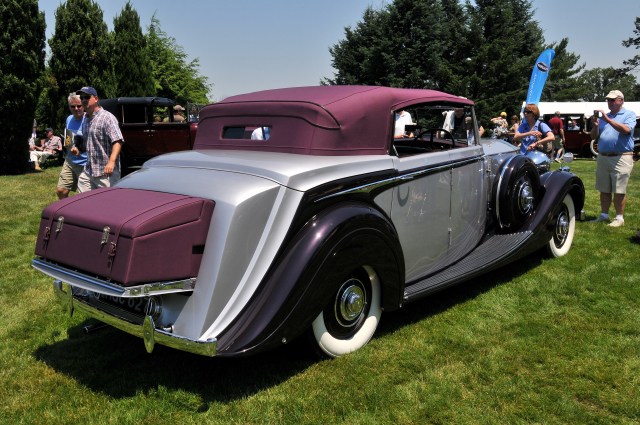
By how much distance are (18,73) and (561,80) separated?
38.3 m

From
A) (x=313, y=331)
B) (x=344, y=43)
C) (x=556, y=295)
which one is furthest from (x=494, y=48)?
(x=313, y=331)

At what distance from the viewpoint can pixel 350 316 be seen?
3225mm

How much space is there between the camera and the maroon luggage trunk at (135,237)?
2.52m

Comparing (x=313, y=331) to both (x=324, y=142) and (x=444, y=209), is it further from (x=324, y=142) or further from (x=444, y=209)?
(x=444, y=209)

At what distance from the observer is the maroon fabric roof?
3.35 metres

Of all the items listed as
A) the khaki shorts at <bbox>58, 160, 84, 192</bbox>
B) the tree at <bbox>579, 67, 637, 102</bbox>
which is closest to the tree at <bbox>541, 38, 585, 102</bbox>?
the khaki shorts at <bbox>58, 160, 84, 192</bbox>

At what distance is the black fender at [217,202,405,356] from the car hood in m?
0.22

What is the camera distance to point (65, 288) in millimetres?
3127

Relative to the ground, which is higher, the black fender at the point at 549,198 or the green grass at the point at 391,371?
the black fender at the point at 549,198

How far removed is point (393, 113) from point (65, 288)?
252 centimetres

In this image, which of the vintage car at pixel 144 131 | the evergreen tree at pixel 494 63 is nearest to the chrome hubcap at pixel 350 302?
the vintage car at pixel 144 131

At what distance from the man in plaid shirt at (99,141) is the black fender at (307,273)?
3402 millimetres

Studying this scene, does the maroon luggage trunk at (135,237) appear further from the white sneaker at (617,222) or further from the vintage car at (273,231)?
the white sneaker at (617,222)

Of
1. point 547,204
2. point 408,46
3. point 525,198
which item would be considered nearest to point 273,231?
point 525,198
